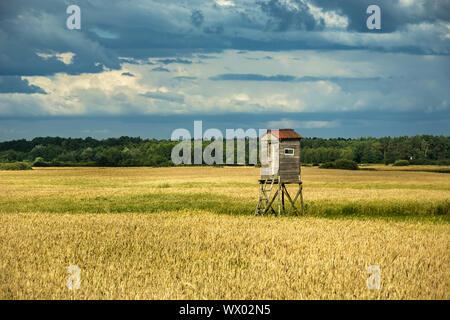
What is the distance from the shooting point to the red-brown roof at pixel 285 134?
27.7 meters

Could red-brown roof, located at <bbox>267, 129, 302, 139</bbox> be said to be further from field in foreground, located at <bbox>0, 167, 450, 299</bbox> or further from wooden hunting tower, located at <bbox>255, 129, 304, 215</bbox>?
field in foreground, located at <bbox>0, 167, 450, 299</bbox>

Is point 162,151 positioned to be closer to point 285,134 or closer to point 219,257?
point 285,134

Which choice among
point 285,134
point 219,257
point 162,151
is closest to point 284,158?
point 285,134

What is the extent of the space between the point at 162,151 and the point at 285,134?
100258mm

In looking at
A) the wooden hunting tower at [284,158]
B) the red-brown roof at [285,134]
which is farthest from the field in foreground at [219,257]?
the red-brown roof at [285,134]

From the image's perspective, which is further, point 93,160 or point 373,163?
point 373,163

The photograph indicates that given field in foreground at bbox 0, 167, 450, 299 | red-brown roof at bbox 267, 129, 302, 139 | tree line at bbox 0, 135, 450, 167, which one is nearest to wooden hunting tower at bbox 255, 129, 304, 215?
red-brown roof at bbox 267, 129, 302, 139

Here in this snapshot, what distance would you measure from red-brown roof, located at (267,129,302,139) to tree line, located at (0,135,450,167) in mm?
77267

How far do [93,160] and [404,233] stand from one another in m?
92.2

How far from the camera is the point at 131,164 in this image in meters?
104

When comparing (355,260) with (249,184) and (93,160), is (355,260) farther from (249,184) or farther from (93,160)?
(93,160)

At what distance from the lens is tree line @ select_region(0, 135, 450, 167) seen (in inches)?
4117

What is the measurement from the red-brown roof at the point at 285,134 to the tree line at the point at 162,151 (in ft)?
253
